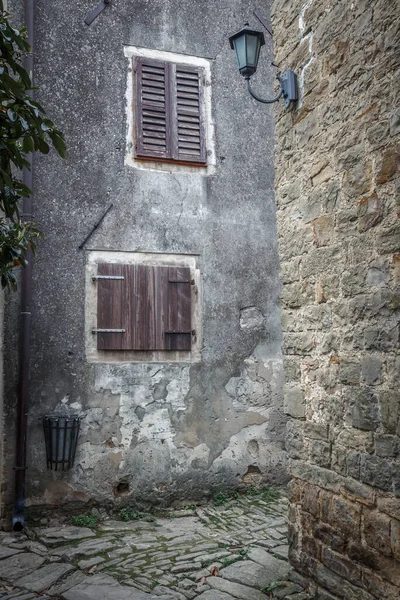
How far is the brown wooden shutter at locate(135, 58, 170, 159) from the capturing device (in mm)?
6484

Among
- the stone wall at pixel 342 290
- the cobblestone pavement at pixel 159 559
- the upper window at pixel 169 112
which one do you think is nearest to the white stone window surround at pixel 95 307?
the upper window at pixel 169 112

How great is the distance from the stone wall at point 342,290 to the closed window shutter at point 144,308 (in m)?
2.38

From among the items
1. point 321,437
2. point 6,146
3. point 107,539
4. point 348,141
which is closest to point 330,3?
point 348,141

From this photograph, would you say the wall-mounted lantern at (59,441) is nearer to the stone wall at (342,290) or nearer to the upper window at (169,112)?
the stone wall at (342,290)

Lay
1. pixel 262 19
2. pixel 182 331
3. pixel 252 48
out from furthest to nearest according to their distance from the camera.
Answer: pixel 262 19 < pixel 182 331 < pixel 252 48

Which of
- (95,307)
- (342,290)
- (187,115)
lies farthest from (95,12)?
(342,290)

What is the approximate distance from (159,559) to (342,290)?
8.67ft

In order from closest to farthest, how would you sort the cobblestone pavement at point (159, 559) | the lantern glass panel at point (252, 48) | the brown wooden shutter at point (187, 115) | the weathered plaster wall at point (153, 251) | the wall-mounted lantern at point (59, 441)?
the cobblestone pavement at point (159, 559) → the lantern glass panel at point (252, 48) → the wall-mounted lantern at point (59, 441) → the weathered plaster wall at point (153, 251) → the brown wooden shutter at point (187, 115)

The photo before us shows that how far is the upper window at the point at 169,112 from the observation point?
21.4 ft

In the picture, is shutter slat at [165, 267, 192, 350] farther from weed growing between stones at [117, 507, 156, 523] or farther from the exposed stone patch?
weed growing between stones at [117, 507, 156, 523]

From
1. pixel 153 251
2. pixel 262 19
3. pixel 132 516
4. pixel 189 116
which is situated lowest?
pixel 132 516

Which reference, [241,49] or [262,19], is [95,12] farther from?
[241,49]

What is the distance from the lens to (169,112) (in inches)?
260

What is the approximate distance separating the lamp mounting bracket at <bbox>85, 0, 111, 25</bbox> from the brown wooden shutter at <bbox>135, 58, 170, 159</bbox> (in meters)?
0.65
